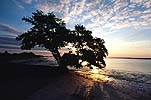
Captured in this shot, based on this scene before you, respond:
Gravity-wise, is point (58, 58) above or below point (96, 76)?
above

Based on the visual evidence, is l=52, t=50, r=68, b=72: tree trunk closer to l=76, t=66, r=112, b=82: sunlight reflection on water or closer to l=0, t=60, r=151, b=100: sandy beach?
l=0, t=60, r=151, b=100: sandy beach

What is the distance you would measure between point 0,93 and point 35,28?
18.2m

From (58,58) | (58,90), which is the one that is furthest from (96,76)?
(58,90)

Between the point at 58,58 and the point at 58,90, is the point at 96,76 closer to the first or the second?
the point at 58,58

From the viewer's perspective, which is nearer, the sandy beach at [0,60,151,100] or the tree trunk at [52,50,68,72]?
the sandy beach at [0,60,151,100]

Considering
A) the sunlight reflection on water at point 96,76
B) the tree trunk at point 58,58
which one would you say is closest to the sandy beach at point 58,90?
the tree trunk at point 58,58

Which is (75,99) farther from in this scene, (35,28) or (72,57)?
(35,28)

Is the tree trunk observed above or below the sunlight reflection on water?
above

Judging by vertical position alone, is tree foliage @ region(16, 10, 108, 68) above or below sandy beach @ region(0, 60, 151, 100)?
above

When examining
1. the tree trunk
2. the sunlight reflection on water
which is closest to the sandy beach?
the tree trunk

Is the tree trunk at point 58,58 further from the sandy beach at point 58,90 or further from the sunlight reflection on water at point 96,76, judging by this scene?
the sunlight reflection on water at point 96,76

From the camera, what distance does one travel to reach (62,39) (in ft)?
103

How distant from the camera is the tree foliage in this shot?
31.0 metres

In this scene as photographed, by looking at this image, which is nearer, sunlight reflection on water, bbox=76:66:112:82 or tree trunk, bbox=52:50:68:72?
sunlight reflection on water, bbox=76:66:112:82
